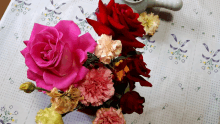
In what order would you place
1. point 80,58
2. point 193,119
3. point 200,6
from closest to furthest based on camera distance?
point 80,58 → point 193,119 → point 200,6

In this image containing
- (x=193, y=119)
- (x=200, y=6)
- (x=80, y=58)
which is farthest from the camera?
(x=200, y=6)

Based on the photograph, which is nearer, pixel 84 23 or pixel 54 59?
pixel 54 59

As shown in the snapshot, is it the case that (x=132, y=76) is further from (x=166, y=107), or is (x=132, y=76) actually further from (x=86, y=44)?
(x=166, y=107)

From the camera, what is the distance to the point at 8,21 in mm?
574

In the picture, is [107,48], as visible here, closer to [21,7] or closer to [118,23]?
[118,23]

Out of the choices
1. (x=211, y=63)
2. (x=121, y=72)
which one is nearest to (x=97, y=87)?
(x=121, y=72)

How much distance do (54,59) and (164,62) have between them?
0.37 m

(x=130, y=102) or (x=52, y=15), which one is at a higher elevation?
(x=52, y=15)

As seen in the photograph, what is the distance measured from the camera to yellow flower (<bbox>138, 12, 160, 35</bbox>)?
0.54 meters

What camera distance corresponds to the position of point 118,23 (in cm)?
28

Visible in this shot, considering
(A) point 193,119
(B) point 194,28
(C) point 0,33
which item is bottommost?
(A) point 193,119

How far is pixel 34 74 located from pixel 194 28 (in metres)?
0.51

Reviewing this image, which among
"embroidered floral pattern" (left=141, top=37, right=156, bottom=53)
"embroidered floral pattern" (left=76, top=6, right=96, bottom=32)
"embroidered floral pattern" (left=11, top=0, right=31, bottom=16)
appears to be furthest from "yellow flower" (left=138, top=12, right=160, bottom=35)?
"embroidered floral pattern" (left=11, top=0, right=31, bottom=16)

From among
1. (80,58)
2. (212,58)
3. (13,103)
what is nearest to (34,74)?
(80,58)
